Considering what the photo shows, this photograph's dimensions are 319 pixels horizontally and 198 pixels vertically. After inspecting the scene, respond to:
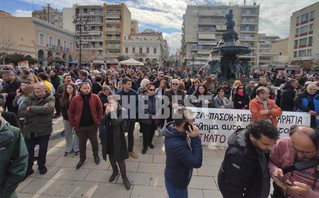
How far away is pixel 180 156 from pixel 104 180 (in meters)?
2.25

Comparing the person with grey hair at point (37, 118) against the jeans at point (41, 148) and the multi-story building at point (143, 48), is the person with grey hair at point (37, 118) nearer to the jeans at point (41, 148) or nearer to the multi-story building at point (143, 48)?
the jeans at point (41, 148)

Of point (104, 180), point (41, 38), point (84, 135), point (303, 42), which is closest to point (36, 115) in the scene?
point (84, 135)

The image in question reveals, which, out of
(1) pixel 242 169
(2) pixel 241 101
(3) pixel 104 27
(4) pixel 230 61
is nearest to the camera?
(1) pixel 242 169

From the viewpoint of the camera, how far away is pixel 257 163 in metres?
1.78

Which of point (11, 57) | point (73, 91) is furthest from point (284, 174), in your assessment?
point (11, 57)

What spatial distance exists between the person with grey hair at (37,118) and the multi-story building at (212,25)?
64.6 m

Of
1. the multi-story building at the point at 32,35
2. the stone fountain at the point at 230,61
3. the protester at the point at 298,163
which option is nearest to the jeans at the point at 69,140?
the protester at the point at 298,163

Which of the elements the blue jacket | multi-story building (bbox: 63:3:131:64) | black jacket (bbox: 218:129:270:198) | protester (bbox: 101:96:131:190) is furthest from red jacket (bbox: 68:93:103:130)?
multi-story building (bbox: 63:3:131:64)

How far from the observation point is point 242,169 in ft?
5.74

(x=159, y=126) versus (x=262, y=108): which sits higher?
(x=262, y=108)

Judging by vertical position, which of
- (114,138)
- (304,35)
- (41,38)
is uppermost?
(304,35)

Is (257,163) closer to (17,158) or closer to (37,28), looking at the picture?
(17,158)

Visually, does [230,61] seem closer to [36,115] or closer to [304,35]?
[36,115]

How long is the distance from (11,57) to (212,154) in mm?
29666
